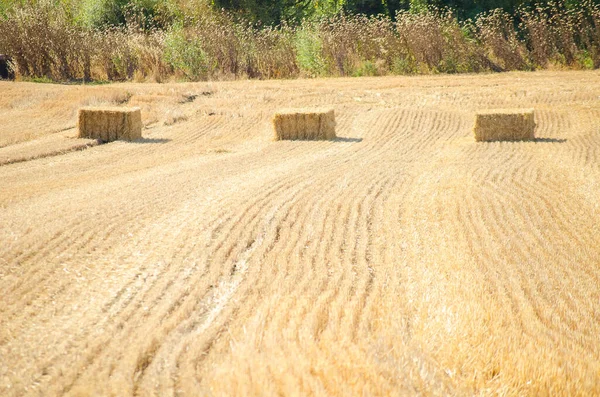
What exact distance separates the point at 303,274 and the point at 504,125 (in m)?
8.91

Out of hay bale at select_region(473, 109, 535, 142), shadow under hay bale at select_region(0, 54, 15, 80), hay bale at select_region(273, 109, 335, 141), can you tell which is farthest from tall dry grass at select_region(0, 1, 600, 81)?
hay bale at select_region(273, 109, 335, 141)

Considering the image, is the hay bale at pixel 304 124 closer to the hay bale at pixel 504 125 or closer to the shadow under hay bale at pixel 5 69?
the hay bale at pixel 504 125

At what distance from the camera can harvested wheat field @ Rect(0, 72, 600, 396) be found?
12.6ft

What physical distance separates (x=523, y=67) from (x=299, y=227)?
1744 centimetres

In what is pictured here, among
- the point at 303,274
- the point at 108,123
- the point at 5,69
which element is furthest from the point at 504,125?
the point at 5,69

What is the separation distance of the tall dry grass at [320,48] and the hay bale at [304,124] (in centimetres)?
951

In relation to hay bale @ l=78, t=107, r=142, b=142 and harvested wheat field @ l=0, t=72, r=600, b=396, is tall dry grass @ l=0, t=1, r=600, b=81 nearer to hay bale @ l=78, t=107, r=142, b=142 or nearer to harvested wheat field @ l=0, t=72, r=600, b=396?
hay bale @ l=78, t=107, r=142, b=142

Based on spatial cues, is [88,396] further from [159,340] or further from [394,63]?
[394,63]

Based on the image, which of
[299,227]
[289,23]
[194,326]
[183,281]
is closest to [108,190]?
[299,227]

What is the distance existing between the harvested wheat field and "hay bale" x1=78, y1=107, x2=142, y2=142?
8.31 ft

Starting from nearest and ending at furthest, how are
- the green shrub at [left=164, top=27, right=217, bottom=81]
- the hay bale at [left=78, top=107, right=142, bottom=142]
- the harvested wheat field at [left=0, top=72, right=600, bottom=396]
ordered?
the harvested wheat field at [left=0, top=72, right=600, bottom=396] < the hay bale at [left=78, top=107, right=142, bottom=142] < the green shrub at [left=164, top=27, right=217, bottom=81]

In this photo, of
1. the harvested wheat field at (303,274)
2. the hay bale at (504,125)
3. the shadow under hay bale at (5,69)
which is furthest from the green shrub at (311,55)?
the harvested wheat field at (303,274)

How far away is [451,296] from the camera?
495 cm

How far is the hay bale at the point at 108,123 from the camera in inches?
562
